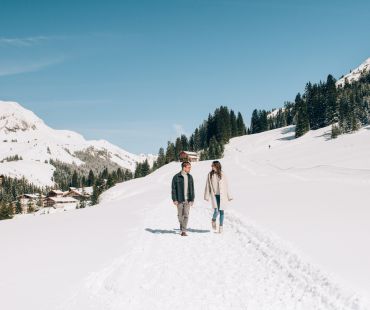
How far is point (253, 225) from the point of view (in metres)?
14.9

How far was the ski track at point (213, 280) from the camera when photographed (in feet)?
24.0

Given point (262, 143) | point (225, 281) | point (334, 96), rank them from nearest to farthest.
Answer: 1. point (225, 281)
2. point (334, 96)
3. point (262, 143)

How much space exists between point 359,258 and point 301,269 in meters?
1.49

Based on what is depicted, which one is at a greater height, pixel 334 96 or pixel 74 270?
pixel 334 96

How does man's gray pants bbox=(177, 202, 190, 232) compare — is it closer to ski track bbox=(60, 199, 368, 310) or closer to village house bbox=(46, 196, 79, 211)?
ski track bbox=(60, 199, 368, 310)

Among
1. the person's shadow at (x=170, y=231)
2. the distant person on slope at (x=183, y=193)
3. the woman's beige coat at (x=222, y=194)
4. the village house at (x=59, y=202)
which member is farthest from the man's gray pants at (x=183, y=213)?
the village house at (x=59, y=202)

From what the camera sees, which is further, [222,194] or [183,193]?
[222,194]

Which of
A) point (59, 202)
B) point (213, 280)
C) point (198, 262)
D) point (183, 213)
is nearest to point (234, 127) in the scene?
point (59, 202)

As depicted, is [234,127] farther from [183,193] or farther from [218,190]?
[183,193]

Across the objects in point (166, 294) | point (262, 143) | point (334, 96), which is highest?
point (334, 96)

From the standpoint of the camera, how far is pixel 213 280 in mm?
8836

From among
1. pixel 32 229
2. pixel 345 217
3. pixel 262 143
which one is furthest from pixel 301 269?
pixel 262 143

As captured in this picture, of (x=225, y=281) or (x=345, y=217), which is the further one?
(x=345, y=217)

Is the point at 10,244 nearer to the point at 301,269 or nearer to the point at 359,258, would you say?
the point at 301,269
